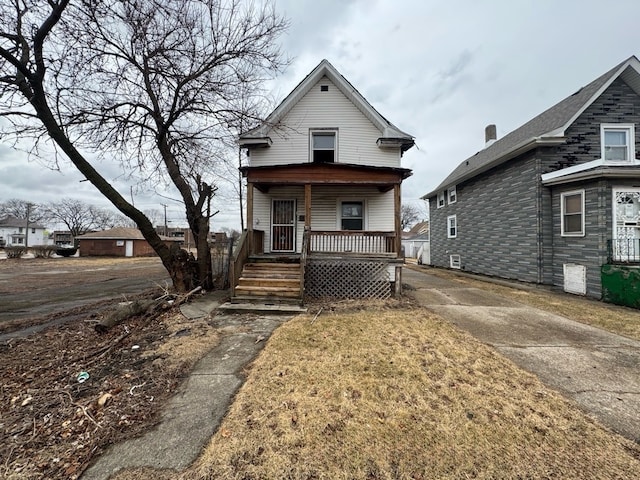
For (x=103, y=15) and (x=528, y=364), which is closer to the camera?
(x=528, y=364)

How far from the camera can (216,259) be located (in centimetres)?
1224

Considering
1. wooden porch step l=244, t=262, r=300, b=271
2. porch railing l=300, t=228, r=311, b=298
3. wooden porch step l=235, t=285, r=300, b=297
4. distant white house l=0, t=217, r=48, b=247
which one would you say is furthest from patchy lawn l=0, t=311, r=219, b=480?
distant white house l=0, t=217, r=48, b=247

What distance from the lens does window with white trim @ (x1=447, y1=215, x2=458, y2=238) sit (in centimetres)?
1642

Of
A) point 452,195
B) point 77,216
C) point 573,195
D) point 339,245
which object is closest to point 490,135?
point 452,195

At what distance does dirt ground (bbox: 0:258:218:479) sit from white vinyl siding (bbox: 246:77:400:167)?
22.5ft

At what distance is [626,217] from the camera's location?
8.38 meters

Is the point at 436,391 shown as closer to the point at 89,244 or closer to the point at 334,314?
the point at 334,314

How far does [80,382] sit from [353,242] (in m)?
7.13

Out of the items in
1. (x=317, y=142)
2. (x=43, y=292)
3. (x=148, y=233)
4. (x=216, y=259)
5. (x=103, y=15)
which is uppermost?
(x=103, y=15)

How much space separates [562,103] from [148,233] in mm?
17274

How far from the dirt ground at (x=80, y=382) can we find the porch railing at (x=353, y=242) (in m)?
4.45

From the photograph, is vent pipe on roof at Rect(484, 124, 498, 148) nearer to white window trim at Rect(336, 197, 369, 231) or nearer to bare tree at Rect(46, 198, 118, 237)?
white window trim at Rect(336, 197, 369, 231)

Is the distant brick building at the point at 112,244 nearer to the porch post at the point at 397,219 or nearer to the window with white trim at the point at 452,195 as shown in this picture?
the window with white trim at the point at 452,195

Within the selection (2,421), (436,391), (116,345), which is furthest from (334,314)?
(2,421)
